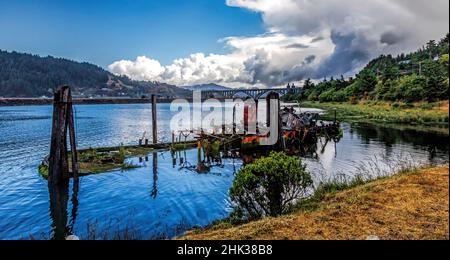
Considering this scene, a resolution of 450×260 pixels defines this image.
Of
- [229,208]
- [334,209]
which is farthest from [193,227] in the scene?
[334,209]

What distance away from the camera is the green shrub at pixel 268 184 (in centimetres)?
820

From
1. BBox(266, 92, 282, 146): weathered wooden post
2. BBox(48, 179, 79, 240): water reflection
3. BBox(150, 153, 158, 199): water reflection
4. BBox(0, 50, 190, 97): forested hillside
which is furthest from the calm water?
BBox(0, 50, 190, 97): forested hillside

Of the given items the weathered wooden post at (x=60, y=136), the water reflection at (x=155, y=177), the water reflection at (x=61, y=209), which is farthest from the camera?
the weathered wooden post at (x=60, y=136)

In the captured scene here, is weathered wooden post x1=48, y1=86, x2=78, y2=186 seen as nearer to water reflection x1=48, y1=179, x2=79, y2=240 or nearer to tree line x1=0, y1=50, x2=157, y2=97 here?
water reflection x1=48, y1=179, x2=79, y2=240

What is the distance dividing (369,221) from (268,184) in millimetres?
2625

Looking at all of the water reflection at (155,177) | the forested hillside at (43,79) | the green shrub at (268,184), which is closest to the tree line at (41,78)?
the forested hillside at (43,79)

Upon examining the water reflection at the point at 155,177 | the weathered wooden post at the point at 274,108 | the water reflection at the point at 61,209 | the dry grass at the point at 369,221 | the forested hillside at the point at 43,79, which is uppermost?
the forested hillside at the point at 43,79

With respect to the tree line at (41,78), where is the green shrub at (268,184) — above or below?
below

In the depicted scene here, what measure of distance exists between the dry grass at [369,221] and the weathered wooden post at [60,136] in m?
8.24

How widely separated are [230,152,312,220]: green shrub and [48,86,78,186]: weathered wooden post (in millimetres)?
8270

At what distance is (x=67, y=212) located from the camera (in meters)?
11.0

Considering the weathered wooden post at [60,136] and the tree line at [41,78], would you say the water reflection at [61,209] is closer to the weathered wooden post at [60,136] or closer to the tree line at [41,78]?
the weathered wooden post at [60,136]

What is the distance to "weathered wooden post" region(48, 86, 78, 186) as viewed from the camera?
12.9 metres
